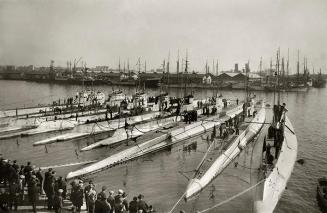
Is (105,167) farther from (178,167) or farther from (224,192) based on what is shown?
(224,192)

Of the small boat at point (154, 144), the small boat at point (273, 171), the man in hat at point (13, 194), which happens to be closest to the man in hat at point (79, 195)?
the man in hat at point (13, 194)

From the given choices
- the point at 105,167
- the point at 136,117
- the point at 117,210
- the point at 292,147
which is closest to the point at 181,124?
the point at 136,117

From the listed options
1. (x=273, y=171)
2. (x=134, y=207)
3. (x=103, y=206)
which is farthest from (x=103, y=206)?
(x=273, y=171)

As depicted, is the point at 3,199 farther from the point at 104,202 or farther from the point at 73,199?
the point at 104,202

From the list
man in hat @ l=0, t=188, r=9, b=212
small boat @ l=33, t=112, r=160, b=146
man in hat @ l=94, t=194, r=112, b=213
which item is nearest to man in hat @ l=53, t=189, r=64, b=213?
man in hat @ l=94, t=194, r=112, b=213

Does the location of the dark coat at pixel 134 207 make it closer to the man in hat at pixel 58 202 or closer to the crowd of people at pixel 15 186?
the man in hat at pixel 58 202

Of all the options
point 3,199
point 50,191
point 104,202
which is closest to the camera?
point 104,202

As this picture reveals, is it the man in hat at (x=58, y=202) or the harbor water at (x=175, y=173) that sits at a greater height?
the man in hat at (x=58, y=202)

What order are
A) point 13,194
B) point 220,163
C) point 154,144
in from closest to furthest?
point 13,194 → point 220,163 → point 154,144

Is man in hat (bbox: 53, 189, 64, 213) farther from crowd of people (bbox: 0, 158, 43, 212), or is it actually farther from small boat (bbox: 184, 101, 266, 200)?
small boat (bbox: 184, 101, 266, 200)

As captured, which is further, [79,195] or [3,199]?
[79,195]

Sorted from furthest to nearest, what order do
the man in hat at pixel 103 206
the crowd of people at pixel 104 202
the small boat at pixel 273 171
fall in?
1. the small boat at pixel 273 171
2. the crowd of people at pixel 104 202
3. the man in hat at pixel 103 206

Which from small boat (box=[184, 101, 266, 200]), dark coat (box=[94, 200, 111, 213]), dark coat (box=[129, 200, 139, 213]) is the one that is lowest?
small boat (box=[184, 101, 266, 200])

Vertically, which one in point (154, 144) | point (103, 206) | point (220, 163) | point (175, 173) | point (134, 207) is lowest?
point (175, 173)
